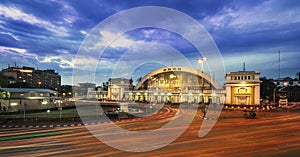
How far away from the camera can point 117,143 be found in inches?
560

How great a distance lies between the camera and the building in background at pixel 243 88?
182ft

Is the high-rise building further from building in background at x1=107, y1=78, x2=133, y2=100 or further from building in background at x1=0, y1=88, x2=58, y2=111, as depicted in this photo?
building in background at x1=0, y1=88, x2=58, y2=111

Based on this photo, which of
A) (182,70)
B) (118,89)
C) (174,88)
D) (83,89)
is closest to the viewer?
(174,88)

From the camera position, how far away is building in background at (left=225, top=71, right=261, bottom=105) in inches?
2183

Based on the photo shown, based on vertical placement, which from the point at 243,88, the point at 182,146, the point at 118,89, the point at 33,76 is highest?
the point at 33,76

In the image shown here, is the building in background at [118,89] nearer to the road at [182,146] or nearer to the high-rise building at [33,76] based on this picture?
the high-rise building at [33,76]

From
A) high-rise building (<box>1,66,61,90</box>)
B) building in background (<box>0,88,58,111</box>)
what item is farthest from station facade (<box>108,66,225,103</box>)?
high-rise building (<box>1,66,61,90</box>)

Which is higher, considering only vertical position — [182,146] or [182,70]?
[182,70]

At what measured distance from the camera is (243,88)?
188ft

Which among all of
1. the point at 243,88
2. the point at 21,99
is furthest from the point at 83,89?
the point at 243,88

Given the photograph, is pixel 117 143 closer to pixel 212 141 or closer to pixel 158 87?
pixel 212 141

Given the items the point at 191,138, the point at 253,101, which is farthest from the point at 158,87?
the point at 191,138

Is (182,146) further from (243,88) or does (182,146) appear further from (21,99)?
(243,88)

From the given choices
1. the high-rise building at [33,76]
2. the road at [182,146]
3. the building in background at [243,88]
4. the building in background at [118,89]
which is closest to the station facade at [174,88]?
the building in background at [118,89]
